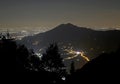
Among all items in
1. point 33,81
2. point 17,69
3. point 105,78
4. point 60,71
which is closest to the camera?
point 105,78

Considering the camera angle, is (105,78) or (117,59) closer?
(105,78)

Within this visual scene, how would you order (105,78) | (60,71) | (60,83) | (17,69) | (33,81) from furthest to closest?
(60,71), (60,83), (33,81), (17,69), (105,78)

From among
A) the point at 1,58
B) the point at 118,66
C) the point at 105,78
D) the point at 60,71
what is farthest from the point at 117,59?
the point at 60,71

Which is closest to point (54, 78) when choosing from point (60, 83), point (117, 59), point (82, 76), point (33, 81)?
point (60, 83)

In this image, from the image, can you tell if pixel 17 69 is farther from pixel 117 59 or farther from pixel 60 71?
pixel 60 71

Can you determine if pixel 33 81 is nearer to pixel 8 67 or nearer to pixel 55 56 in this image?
pixel 8 67

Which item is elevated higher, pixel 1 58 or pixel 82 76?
pixel 1 58
